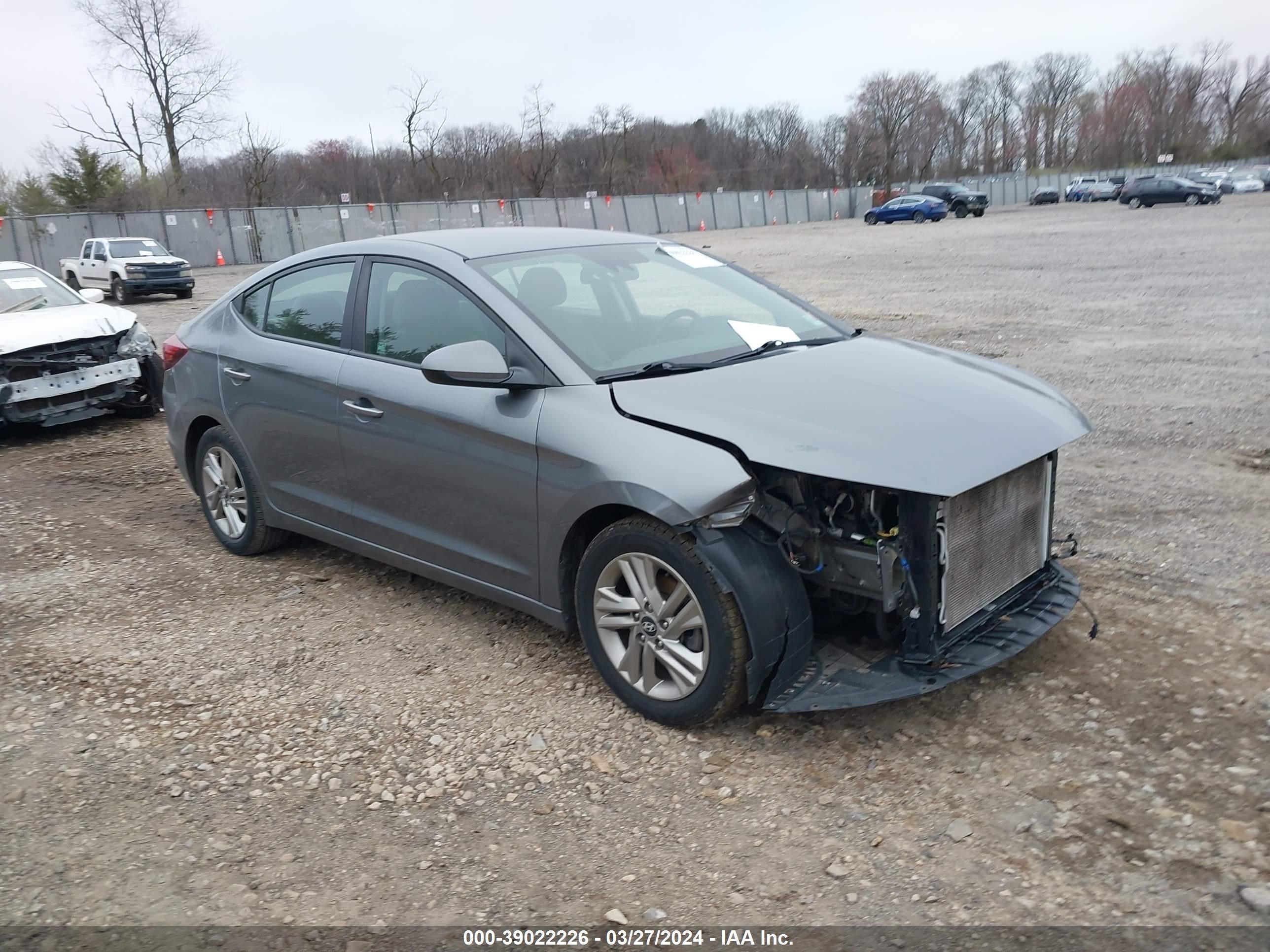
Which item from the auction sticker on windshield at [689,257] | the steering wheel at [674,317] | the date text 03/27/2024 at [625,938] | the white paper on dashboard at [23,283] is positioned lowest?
the date text 03/27/2024 at [625,938]

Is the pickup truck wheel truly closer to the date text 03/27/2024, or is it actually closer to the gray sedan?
the gray sedan

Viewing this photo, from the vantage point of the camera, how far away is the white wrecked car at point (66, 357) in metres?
8.48

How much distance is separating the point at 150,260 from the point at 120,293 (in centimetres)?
108

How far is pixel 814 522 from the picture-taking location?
11.3 ft

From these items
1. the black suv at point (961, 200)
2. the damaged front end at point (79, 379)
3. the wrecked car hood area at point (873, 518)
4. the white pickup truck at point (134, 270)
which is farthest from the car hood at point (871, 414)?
the black suv at point (961, 200)

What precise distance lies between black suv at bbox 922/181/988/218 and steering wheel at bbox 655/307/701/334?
49273 millimetres

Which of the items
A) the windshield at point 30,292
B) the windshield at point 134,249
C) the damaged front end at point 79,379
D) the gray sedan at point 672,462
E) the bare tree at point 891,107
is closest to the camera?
the gray sedan at point 672,462

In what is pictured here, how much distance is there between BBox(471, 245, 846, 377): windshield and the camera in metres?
4.04

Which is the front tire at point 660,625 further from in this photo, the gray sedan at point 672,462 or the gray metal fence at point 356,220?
the gray metal fence at point 356,220

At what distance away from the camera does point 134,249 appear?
25.2 m

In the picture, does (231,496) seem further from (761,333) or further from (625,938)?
(625,938)

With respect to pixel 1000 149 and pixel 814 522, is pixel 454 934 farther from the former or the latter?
pixel 1000 149

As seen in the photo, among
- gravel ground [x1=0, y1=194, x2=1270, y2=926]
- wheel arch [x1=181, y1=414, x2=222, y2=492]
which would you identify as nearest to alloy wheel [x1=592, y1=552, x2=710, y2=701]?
gravel ground [x1=0, y1=194, x2=1270, y2=926]

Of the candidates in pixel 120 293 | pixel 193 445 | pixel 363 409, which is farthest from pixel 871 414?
pixel 120 293
